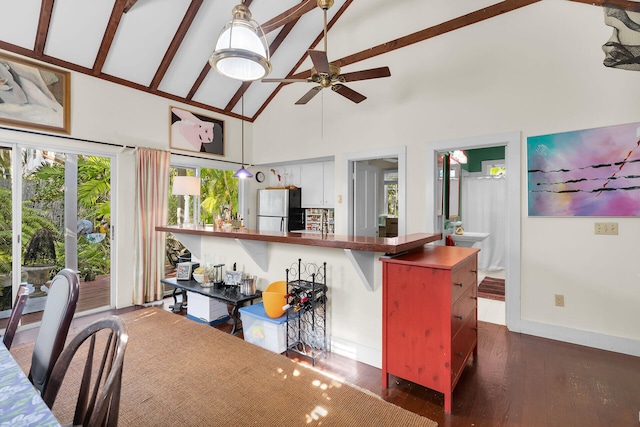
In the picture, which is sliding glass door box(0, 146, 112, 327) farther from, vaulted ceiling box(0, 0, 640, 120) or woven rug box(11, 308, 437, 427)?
woven rug box(11, 308, 437, 427)

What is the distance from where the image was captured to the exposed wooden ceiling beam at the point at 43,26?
10.1 ft

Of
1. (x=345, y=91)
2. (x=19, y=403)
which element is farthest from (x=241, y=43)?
(x=19, y=403)

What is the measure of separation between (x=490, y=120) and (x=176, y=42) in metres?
3.90

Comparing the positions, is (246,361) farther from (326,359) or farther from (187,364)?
(326,359)

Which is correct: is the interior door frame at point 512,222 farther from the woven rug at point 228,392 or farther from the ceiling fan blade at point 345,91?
the woven rug at point 228,392

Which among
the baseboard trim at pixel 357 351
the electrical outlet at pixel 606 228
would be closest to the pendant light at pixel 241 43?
the baseboard trim at pixel 357 351

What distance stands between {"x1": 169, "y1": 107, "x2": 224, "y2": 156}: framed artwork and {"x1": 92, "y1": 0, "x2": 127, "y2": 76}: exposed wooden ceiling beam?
1011 millimetres

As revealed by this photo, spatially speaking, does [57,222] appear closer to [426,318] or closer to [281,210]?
[281,210]

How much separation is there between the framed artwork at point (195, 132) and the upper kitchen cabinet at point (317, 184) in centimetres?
152

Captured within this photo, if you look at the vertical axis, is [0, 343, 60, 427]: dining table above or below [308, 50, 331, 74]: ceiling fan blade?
below

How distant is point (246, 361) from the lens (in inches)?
91.1

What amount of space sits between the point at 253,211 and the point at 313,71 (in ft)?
11.6

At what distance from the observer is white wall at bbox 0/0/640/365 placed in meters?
2.74

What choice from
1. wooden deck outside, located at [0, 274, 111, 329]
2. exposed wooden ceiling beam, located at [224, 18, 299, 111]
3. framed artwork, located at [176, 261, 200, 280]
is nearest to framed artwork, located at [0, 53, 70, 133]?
wooden deck outside, located at [0, 274, 111, 329]
